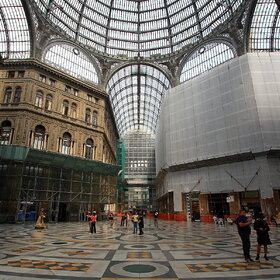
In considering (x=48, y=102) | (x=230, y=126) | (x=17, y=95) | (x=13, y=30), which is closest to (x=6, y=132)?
(x=17, y=95)

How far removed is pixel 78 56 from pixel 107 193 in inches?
980

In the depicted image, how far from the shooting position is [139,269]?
566 centimetres

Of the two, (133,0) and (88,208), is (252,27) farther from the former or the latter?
(88,208)

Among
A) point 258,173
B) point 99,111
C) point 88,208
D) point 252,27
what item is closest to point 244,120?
point 258,173

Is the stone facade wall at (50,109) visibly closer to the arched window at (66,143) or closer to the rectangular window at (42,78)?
the rectangular window at (42,78)

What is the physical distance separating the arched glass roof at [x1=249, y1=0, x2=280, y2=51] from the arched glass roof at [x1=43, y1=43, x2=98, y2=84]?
92.1ft

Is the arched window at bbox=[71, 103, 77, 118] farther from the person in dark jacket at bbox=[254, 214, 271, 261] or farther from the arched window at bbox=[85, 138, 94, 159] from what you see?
the person in dark jacket at bbox=[254, 214, 271, 261]

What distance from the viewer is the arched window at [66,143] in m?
30.0

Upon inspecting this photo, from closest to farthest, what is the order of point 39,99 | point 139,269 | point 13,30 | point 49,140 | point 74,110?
point 139,269 < point 49,140 < point 39,99 < point 13,30 < point 74,110

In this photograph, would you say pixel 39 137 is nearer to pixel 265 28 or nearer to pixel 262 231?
pixel 262 231

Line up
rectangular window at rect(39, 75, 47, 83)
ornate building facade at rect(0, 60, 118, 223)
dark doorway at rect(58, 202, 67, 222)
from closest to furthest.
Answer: ornate building facade at rect(0, 60, 118, 223)
dark doorway at rect(58, 202, 67, 222)
rectangular window at rect(39, 75, 47, 83)

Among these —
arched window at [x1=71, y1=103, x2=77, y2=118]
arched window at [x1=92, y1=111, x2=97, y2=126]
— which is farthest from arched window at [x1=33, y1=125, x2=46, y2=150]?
arched window at [x1=92, y1=111, x2=97, y2=126]

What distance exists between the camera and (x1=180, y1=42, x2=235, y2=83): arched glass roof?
1477 inches

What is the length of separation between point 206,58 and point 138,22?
18109 millimetres
